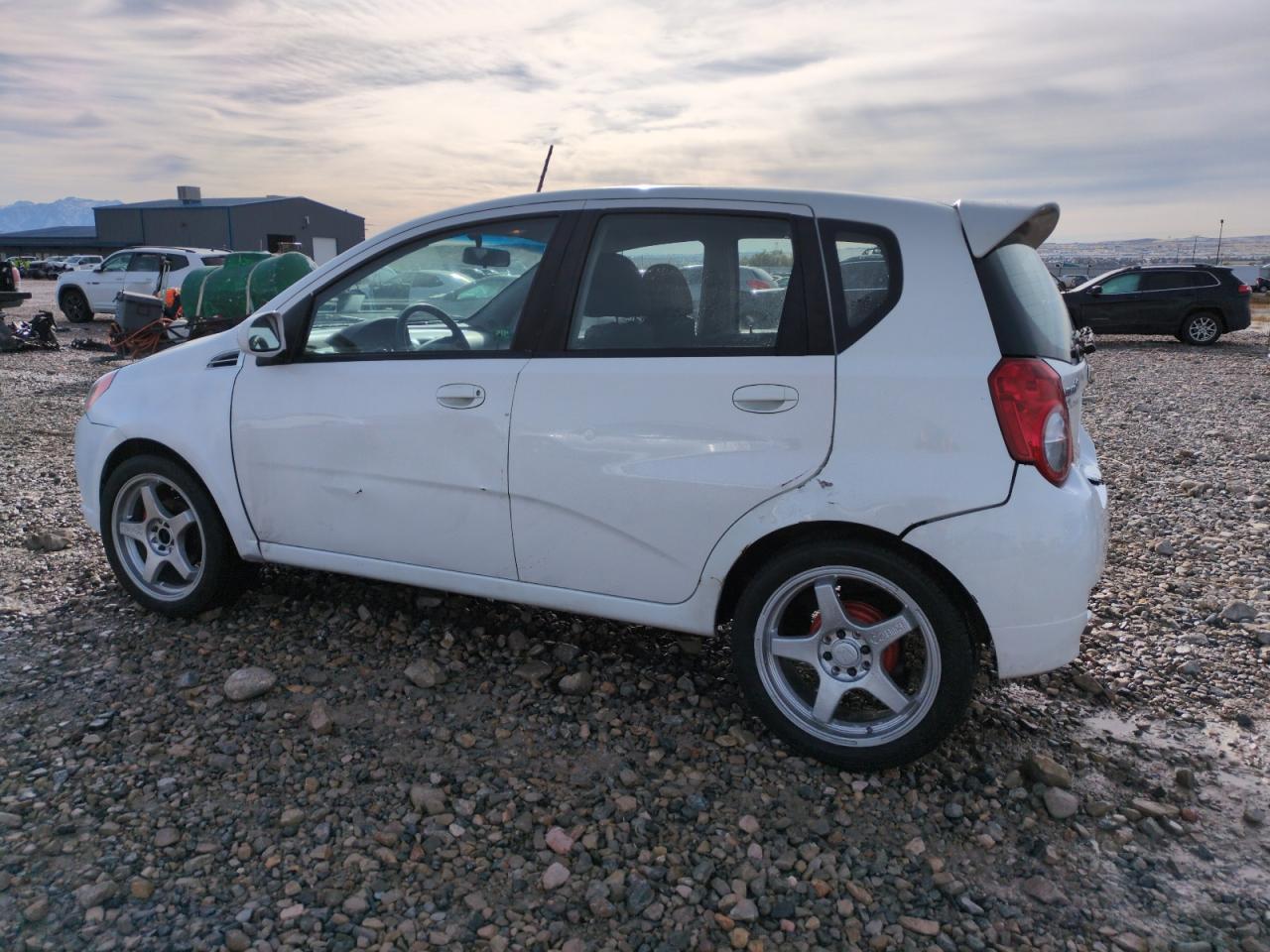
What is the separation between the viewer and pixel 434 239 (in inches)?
146

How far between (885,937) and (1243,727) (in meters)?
1.91

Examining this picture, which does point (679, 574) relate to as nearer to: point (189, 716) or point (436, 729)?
point (436, 729)

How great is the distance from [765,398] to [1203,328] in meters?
19.7

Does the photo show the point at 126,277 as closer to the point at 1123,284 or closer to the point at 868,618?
the point at 1123,284

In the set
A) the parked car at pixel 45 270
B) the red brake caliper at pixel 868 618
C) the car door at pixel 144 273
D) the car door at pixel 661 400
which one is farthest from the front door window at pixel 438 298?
the parked car at pixel 45 270

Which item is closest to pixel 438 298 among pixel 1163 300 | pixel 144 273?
pixel 144 273

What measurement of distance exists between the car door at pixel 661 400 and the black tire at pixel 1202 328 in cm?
1945

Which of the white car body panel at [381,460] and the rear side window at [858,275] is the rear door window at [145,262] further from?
the rear side window at [858,275]

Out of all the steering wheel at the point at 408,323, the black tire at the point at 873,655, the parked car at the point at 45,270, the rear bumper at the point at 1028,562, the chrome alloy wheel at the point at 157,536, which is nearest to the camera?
the rear bumper at the point at 1028,562

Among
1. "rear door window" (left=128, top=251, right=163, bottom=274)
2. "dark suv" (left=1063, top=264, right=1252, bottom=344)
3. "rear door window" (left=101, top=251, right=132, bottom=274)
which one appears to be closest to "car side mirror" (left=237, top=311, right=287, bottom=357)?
"rear door window" (left=128, top=251, right=163, bottom=274)

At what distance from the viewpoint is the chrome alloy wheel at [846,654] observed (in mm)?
3012

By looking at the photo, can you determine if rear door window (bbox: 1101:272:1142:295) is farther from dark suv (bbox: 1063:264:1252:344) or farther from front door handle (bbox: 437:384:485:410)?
front door handle (bbox: 437:384:485:410)

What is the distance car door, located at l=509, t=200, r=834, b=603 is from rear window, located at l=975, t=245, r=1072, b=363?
51 cm

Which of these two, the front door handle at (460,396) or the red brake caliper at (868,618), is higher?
the front door handle at (460,396)
